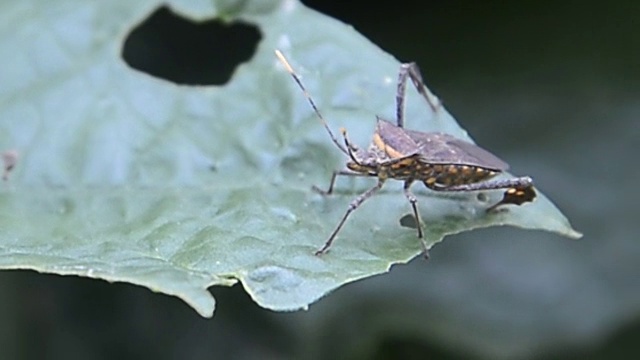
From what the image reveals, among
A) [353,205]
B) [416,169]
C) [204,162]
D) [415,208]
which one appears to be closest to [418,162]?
[416,169]

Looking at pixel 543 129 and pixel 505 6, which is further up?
pixel 505 6

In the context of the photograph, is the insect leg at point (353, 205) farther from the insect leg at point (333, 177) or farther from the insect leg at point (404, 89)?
the insect leg at point (404, 89)

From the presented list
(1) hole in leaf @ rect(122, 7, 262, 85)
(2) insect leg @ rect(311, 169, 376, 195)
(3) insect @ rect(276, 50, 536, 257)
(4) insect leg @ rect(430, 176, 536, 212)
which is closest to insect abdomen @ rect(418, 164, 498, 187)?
(3) insect @ rect(276, 50, 536, 257)

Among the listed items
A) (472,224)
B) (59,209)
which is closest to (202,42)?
(59,209)

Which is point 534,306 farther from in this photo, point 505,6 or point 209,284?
point 209,284

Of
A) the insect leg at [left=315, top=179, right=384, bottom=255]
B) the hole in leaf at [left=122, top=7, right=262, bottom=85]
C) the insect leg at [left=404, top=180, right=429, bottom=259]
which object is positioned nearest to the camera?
the insect leg at [left=315, top=179, right=384, bottom=255]

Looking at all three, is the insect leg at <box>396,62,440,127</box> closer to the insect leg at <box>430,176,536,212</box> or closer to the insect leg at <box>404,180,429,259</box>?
the insect leg at <box>404,180,429,259</box>
